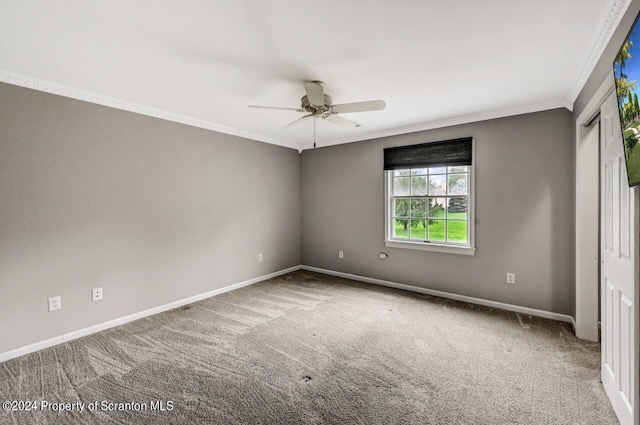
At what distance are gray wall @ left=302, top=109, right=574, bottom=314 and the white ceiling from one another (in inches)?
16.1

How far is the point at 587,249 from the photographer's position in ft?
8.68

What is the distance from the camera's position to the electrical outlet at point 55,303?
2.61 meters

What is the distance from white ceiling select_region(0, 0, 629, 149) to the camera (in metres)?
1.63

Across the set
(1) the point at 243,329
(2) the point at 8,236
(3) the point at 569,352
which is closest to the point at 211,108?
(2) the point at 8,236

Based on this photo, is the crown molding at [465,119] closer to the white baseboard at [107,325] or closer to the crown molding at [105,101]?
the crown molding at [105,101]

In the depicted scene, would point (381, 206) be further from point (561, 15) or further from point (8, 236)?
point (8, 236)

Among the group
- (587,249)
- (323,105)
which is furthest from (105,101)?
(587,249)

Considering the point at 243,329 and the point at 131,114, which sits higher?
the point at 131,114

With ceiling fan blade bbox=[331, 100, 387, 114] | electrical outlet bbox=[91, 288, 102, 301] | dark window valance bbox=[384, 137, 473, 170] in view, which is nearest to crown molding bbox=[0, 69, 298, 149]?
electrical outlet bbox=[91, 288, 102, 301]

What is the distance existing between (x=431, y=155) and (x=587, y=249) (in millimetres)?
1964

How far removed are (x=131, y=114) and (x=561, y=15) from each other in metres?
3.85

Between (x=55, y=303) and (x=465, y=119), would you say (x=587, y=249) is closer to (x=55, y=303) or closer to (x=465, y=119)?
(x=465, y=119)

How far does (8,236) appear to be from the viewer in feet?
7.82

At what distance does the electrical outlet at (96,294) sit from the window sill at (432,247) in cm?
362
